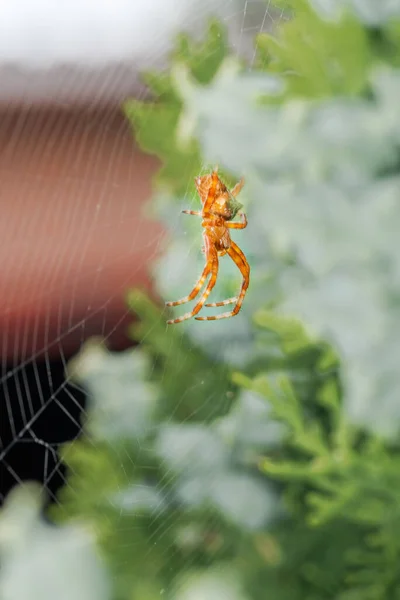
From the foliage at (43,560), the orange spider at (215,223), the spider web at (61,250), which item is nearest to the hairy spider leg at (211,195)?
the orange spider at (215,223)

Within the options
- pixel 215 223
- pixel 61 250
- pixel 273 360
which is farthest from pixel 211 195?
pixel 61 250

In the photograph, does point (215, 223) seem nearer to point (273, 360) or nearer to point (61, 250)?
point (273, 360)

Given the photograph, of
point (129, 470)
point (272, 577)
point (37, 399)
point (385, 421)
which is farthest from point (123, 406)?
point (37, 399)

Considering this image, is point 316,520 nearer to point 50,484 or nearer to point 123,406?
point 123,406

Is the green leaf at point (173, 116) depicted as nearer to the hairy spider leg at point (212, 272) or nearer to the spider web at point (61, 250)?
the spider web at point (61, 250)

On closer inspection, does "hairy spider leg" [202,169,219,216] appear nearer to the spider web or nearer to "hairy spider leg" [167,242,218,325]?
"hairy spider leg" [167,242,218,325]

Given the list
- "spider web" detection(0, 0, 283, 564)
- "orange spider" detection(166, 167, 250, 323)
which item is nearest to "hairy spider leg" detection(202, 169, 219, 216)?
"orange spider" detection(166, 167, 250, 323)
